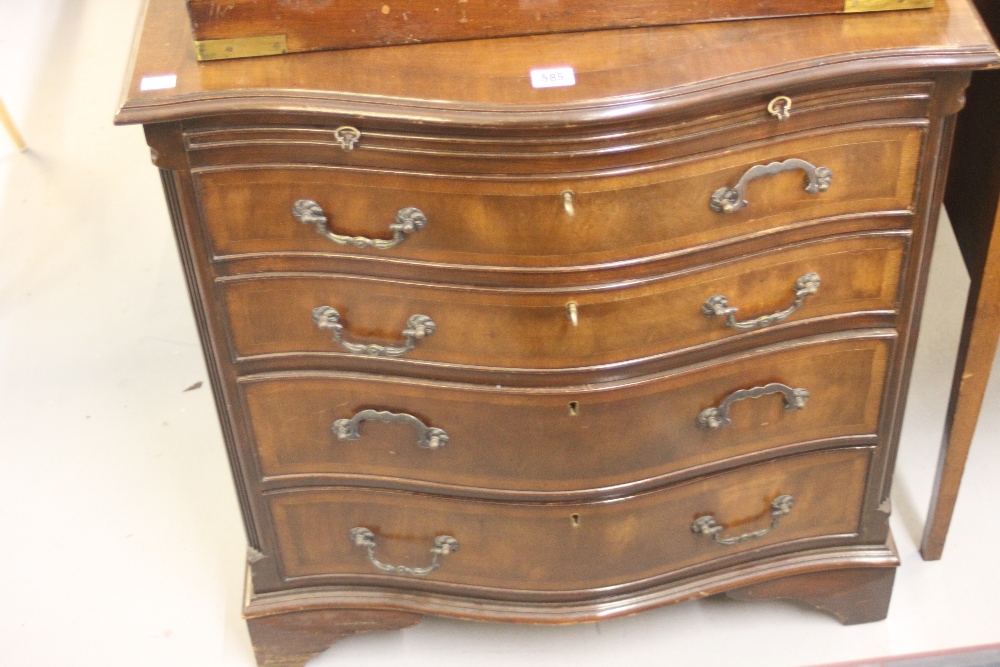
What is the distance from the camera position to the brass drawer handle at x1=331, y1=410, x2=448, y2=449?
1.61 metres

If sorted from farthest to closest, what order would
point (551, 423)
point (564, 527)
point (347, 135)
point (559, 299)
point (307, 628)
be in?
point (307, 628)
point (564, 527)
point (551, 423)
point (559, 299)
point (347, 135)

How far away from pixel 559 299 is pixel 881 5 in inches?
21.2

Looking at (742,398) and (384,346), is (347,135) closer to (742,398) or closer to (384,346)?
(384,346)

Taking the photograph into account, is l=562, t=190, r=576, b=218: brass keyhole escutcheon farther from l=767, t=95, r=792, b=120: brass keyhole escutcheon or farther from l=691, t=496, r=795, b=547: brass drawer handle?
l=691, t=496, r=795, b=547: brass drawer handle

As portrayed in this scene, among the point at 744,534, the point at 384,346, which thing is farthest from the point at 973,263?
the point at 384,346

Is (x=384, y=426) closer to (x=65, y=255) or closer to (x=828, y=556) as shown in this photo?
(x=828, y=556)

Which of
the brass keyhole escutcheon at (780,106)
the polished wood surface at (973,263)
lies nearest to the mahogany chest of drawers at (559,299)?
the brass keyhole escutcheon at (780,106)

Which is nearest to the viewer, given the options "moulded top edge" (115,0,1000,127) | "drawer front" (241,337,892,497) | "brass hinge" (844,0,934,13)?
"moulded top edge" (115,0,1000,127)

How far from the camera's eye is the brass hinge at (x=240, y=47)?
141 cm

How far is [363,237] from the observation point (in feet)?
4.78

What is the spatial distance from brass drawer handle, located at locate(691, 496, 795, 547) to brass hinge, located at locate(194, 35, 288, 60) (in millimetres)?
909

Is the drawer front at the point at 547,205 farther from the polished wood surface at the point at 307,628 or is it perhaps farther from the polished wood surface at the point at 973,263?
the polished wood surface at the point at 307,628

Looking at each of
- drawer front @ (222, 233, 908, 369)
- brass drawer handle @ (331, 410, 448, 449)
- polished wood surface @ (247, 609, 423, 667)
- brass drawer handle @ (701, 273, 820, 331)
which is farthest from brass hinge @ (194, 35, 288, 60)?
polished wood surface @ (247, 609, 423, 667)

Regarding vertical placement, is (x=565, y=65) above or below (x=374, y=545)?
above
